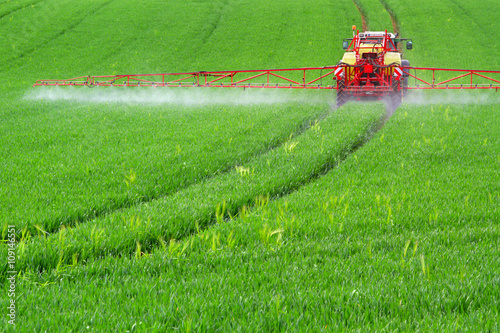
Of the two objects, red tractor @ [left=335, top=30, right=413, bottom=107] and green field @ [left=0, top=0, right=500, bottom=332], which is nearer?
green field @ [left=0, top=0, right=500, bottom=332]

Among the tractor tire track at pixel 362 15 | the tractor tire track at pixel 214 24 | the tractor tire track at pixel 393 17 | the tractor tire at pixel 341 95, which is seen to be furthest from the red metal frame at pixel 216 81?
the tractor tire track at pixel 393 17

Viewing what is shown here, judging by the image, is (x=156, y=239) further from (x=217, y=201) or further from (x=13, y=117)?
(x=13, y=117)

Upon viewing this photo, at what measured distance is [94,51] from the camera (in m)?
34.5

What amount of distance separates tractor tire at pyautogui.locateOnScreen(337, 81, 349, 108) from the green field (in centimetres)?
149

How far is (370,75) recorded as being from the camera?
16.6 m

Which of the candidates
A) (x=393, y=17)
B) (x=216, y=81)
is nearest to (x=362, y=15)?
(x=393, y=17)

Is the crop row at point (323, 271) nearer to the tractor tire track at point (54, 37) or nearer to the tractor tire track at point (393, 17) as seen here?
the tractor tire track at point (54, 37)

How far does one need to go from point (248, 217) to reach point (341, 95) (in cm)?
1207

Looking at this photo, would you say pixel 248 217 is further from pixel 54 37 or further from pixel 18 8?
pixel 18 8

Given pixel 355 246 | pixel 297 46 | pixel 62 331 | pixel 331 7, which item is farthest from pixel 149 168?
pixel 331 7

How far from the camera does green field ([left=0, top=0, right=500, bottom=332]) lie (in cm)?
305

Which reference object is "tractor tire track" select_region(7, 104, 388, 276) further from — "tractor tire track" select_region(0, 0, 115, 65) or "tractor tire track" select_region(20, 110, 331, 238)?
"tractor tire track" select_region(0, 0, 115, 65)

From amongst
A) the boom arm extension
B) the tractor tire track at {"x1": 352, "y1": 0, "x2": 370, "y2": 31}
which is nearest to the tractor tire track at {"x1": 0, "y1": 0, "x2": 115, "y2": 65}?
the boom arm extension

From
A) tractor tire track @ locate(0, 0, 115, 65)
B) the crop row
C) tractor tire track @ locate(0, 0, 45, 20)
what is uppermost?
tractor tire track @ locate(0, 0, 45, 20)
